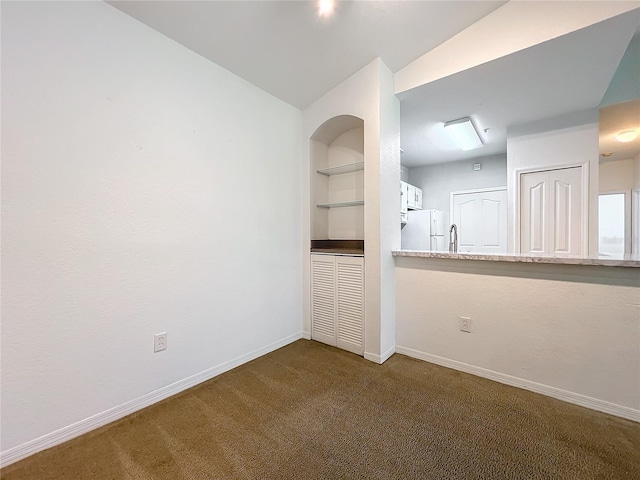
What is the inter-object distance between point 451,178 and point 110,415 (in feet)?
17.7

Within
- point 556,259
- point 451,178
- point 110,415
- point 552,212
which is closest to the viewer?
point 110,415

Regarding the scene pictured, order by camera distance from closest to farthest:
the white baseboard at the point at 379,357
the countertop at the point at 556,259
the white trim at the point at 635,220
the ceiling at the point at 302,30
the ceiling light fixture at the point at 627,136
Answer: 1. the countertop at the point at 556,259
2. the ceiling at the point at 302,30
3. the white baseboard at the point at 379,357
4. the ceiling light fixture at the point at 627,136
5. the white trim at the point at 635,220

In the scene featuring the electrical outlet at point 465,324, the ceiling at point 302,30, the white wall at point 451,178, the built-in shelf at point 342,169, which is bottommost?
the electrical outlet at point 465,324

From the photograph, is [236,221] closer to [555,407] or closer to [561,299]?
[561,299]

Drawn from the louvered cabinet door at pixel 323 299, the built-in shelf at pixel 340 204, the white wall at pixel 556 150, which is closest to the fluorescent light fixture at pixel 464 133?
the white wall at pixel 556 150

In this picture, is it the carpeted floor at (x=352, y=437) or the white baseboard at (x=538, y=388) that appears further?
the white baseboard at (x=538, y=388)

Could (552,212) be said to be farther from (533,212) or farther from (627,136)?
(627,136)

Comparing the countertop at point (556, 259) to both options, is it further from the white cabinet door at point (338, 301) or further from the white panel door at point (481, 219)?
the white panel door at point (481, 219)

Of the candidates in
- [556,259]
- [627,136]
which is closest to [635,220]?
[627,136]

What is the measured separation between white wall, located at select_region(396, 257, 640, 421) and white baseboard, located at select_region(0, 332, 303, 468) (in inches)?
66.5

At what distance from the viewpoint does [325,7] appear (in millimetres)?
1908

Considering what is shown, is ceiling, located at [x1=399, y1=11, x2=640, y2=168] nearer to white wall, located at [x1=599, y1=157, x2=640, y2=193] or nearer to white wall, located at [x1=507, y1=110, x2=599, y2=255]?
white wall, located at [x1=507, y1=110, x2=599, y2=255]

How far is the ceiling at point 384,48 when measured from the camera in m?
1.86

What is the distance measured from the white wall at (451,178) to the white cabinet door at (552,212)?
1212 mm
